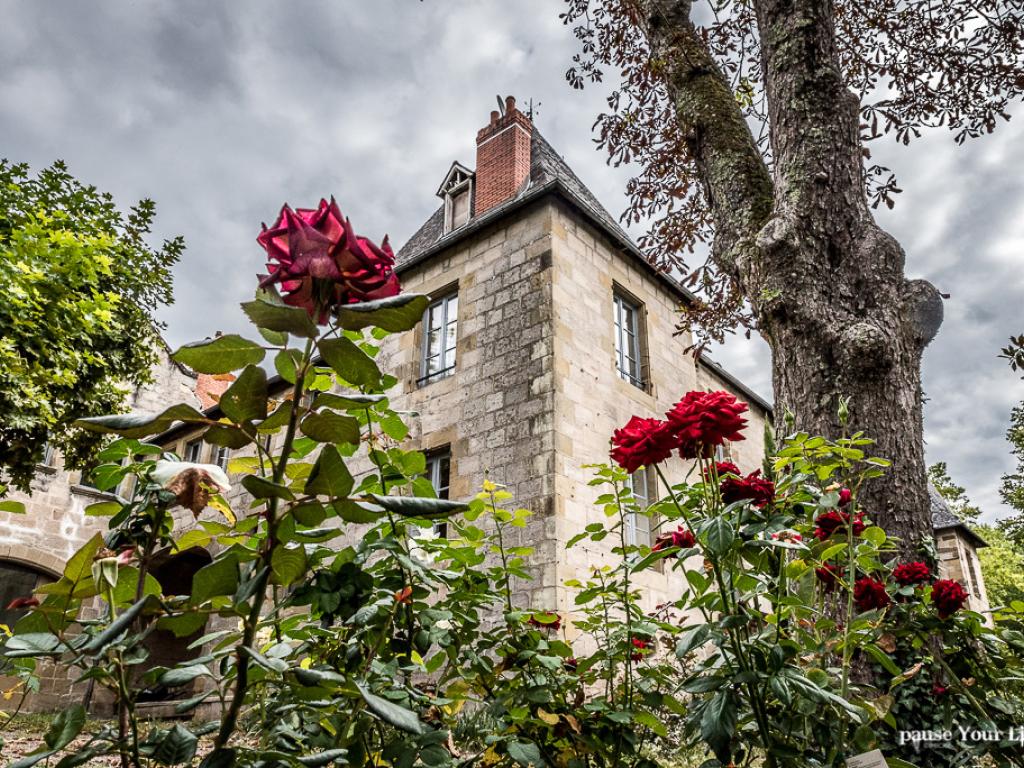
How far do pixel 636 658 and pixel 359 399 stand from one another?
1.28m

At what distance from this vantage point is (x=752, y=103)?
20.2 ft

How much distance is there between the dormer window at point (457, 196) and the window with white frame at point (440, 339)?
1.37 meters

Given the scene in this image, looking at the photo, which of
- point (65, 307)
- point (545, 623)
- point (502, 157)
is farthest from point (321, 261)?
point (502, 157)

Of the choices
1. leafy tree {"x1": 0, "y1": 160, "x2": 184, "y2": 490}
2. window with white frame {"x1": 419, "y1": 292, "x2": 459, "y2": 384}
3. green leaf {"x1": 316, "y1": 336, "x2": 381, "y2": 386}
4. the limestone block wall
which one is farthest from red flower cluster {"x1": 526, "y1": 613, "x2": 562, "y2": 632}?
window with white frame {"x1": 419, "y1": 292, "x2": 459, "y2": 384}

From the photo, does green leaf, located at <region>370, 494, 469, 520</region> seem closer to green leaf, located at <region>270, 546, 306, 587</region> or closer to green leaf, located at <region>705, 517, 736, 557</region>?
green leaf, located at <region>270, 546, 306, 587</region>

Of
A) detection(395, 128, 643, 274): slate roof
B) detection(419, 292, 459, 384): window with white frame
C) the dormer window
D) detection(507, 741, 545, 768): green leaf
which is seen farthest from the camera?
the dormer window

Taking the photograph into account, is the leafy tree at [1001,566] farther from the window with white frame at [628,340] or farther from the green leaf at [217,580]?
the green leaf at [217,580]

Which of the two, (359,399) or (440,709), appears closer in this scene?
(359,399)

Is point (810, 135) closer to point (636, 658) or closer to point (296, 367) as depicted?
point (636, 658)

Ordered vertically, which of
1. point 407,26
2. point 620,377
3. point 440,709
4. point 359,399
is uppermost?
point 407,26

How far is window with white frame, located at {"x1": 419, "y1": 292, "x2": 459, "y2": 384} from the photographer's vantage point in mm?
8297

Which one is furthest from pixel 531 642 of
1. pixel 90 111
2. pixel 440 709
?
pixel 90 111

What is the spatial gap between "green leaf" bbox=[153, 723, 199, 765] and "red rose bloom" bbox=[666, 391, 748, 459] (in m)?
1.04

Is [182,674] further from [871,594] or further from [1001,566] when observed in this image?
[1001,566]
